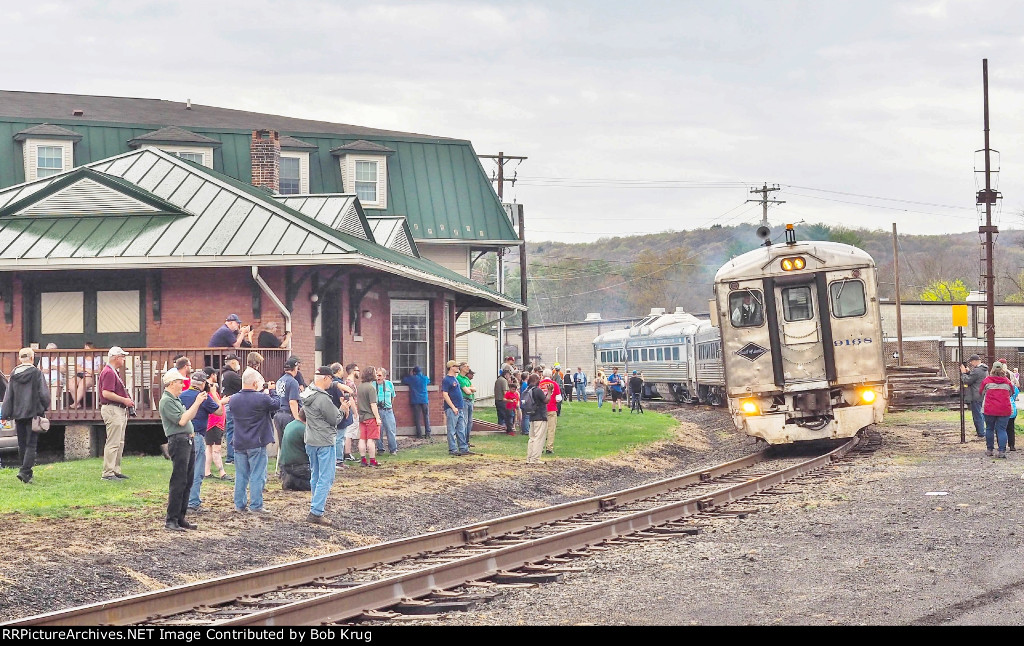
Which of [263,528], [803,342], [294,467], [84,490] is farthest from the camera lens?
[803,342]

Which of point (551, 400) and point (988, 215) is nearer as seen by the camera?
point (551, 400)

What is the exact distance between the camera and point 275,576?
1051 cm

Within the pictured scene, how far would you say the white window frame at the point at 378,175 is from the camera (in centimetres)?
3541

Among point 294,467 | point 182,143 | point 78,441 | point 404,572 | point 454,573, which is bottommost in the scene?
point 404,572

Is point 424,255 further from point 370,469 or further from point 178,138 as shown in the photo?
point 370,469

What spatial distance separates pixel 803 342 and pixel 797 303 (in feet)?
2.15

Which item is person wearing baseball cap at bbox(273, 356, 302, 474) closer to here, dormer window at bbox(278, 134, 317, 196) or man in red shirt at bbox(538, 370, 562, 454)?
man in red shirt at bbox(538, 370, 562, 454)

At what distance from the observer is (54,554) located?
36.9 feet

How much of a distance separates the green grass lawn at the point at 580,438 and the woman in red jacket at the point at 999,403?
6.67 metres

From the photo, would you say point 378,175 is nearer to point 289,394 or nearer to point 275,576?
point 289,394

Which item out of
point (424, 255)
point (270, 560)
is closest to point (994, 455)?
point (270, 560)

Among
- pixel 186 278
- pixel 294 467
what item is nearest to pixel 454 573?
pixel 294 467
